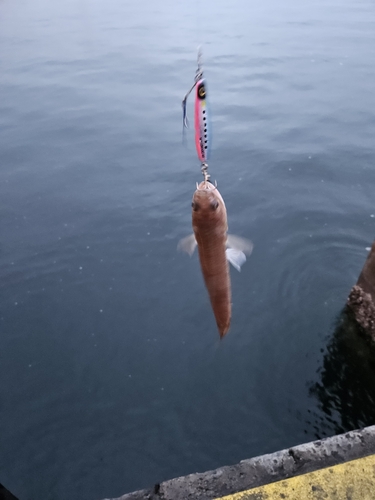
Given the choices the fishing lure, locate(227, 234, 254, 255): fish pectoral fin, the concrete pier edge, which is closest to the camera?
the fishing lure

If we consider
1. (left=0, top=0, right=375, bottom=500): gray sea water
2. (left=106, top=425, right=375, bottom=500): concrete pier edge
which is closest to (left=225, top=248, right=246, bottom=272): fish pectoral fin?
(left=106, top=425, right=375, bottom=500): concrete pier edge

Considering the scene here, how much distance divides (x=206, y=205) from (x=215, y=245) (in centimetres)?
22

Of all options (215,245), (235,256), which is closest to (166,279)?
(235,256)

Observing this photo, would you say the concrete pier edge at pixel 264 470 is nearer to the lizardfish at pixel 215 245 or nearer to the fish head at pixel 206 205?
the lizardfish at pixel 215 245

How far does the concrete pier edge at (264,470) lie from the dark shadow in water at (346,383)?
1.75m

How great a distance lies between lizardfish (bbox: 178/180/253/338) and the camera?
64.9 inches

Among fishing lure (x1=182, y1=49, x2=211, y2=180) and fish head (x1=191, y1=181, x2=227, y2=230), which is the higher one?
fishing lure (x1=182, y1=49, x2=211, y2=180)

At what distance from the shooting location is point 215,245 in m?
1.79

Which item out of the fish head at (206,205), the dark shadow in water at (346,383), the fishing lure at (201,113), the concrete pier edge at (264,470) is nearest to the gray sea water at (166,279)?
the dark shadow in water at (346,383)

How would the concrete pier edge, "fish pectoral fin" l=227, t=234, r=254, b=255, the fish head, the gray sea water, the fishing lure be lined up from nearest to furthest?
the fishing lure → the fish head → "fish pectoral fin" l=227, t=234, r=254, b=255 → the concrete pier edge → the gray sea water

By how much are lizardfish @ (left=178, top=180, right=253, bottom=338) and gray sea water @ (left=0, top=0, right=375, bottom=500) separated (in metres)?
2.45

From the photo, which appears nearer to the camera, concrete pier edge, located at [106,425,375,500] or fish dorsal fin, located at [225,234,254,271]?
fish dorsal fin, located at [225,234,254,271]

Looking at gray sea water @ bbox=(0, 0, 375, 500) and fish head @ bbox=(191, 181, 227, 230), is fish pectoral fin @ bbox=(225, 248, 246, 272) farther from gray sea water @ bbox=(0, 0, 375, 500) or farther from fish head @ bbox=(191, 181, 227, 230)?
gray sea water @ bbox=(0, 0, 375, 500)

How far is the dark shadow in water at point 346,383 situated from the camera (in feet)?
13.5
